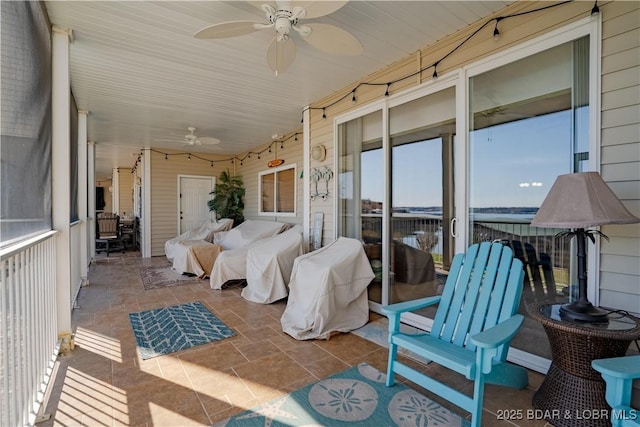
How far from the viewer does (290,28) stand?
2.32m

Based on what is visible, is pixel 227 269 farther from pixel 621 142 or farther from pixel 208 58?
pixel 621 142

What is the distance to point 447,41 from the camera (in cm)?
291

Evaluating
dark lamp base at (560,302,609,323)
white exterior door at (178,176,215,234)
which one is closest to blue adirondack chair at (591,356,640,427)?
dark lamp base at (560,302,609,323)

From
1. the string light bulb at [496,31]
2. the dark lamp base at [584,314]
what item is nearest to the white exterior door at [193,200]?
the string light bulb at [496,31]

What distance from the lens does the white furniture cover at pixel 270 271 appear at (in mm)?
4109

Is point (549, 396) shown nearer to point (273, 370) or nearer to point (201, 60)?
point (273, 370)

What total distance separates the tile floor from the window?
316 centimetres

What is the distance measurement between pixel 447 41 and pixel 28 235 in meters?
3.60

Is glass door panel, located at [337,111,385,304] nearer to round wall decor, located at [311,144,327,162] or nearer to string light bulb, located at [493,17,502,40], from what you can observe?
round wall decor, located at [311,144,327,162]

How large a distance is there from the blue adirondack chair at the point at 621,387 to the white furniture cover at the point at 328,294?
2.06m

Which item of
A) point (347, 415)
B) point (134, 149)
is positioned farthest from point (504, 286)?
point (134, 149)

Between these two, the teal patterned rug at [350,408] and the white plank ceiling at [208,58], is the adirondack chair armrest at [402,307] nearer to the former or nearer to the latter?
the teal patterned rug at [350,408]

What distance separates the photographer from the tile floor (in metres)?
1.91

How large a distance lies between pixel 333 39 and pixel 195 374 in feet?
9.05
